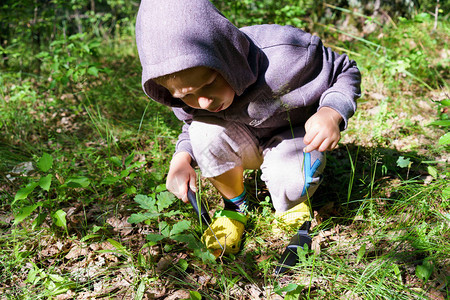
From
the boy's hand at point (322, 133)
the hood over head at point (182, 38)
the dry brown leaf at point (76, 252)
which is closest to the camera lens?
the hood over head at point (182, 38)

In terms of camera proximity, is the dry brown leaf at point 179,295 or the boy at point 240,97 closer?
the boy at point 240,97

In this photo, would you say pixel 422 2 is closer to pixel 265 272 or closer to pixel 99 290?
pixel 265 272

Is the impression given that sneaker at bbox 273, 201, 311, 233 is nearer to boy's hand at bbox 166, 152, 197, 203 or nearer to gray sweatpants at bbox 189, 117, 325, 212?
gray sweatpants at bbox 189, 117, 325, 212

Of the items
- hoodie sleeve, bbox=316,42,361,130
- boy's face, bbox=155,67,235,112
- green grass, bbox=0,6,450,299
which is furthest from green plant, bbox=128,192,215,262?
hoodie sleeve, bbox=316,42,361,130

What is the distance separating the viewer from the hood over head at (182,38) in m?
1.31

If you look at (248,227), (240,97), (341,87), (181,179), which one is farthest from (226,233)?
(341,87)

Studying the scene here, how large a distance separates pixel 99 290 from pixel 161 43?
3.82 feet

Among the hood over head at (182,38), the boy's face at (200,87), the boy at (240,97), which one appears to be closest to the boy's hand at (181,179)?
the boy at (240,97)

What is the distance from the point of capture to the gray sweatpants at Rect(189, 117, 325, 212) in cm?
171

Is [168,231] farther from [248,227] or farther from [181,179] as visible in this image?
[248,227]

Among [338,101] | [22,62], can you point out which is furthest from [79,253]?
[22,62]

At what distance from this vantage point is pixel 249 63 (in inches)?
64.1

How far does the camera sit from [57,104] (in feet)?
11.3

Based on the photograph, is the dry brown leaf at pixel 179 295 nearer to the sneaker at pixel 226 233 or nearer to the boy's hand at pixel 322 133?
the sneaker at pixel 226 233
